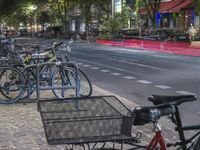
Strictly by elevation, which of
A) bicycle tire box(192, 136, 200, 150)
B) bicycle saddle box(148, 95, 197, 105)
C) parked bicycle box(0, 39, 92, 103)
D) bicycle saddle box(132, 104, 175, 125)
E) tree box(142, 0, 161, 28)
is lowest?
parked bicycle box(0, 39, 92, 103)

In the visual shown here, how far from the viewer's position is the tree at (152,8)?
5031 cm

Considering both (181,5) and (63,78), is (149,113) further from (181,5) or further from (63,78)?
(181,5)

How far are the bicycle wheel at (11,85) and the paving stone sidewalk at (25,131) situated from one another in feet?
2.52

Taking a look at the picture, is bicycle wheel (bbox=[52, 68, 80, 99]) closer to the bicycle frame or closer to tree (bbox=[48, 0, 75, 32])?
the bicycle frame

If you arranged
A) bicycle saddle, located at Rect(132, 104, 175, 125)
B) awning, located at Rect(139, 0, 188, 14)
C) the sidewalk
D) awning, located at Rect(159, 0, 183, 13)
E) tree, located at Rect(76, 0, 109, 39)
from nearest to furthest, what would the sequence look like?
bicycle saddle, located at Rect(132, 104, 175, 125) → the sidewalk → awning, located at Rect(139, 0, 188, 14) → awning, located at Rect(159, 0, 183, 13) → tree, located at Rect(76, 0, 109, 39)

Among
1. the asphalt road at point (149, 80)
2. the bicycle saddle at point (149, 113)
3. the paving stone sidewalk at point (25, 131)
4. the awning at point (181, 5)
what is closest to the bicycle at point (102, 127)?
the bicycle saddle at point (149, 113)

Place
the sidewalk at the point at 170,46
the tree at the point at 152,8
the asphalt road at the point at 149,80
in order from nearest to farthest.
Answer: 1. the asphalt road at the point at 149,80
2. the sidewalk at the point at 170,46
3. the tree at the point at 152,8

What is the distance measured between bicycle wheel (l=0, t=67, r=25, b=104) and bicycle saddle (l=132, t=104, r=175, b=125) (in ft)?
24.4

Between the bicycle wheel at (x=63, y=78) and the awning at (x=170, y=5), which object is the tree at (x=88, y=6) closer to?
the awning at (x=170, y=5)

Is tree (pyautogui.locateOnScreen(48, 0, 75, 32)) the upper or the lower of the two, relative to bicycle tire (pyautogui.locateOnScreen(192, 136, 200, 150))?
upper

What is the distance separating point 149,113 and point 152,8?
4870cm

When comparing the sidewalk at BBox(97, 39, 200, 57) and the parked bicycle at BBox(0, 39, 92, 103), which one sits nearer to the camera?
the parked bicycle at BBox(0, 39, 92, 103)

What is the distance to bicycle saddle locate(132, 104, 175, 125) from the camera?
3.81 metres

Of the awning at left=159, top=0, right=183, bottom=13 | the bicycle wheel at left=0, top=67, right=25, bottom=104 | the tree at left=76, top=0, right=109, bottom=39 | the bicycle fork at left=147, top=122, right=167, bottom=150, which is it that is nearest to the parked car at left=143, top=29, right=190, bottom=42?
the awning at left=159, top=0, right=183, bottom=13
